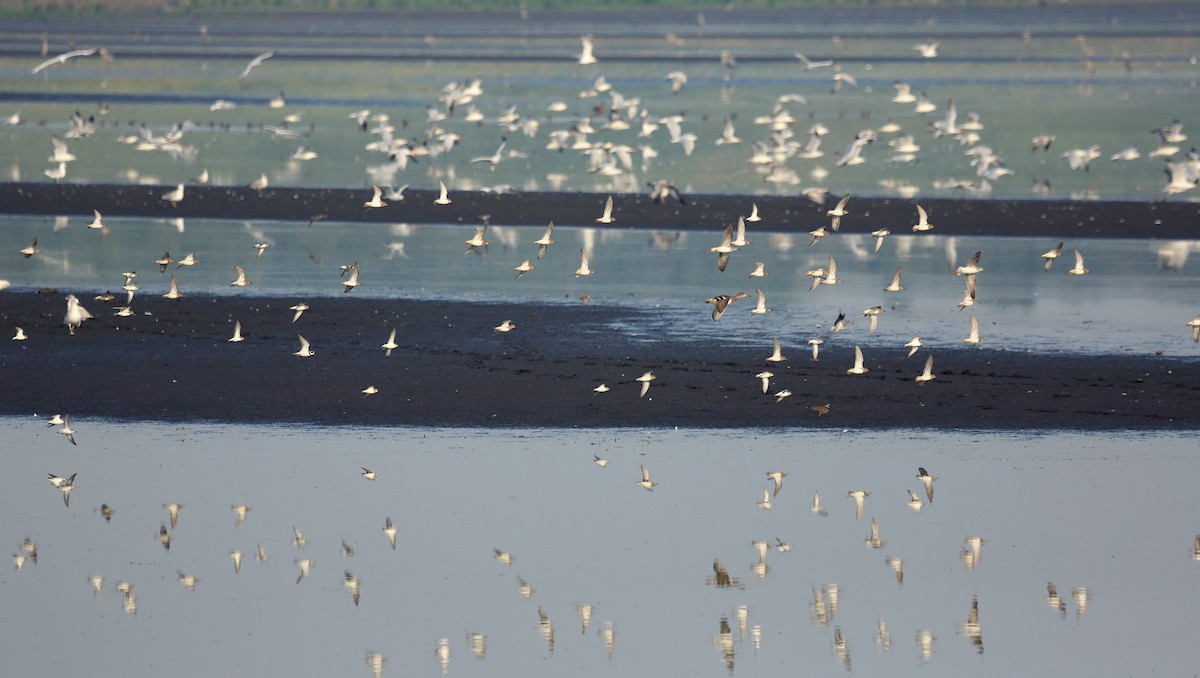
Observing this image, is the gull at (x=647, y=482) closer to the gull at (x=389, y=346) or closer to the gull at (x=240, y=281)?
the gull at (x=389, y=346)

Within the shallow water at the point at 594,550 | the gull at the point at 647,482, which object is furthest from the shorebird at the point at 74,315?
the gull at the point at 647,482

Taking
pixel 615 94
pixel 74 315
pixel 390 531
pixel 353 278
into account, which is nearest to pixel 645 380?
pixel 390 531

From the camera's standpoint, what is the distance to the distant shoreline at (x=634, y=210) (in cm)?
3581

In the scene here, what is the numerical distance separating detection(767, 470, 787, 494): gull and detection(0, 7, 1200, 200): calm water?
23859 millimetres

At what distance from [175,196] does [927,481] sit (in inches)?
910

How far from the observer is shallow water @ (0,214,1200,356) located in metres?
25.0

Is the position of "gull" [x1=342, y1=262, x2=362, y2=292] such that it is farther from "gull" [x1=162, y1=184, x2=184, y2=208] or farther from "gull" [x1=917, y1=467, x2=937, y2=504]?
"gull" [x1=162, y1=184, x2=184, y2=208]

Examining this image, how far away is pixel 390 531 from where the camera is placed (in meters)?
15.1

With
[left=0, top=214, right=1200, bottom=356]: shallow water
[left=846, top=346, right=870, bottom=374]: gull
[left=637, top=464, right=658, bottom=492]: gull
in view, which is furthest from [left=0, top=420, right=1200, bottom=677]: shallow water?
[left=0, top=214, right=1200, bottom=356]: shallow water

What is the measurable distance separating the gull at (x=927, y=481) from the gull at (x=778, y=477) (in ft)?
3.54

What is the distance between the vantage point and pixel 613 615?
512 inches

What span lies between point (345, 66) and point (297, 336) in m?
66.3

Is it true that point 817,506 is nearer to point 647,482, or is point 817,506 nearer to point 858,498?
point 858,498

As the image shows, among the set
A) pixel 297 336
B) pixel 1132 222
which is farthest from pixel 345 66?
pixel 297 336
